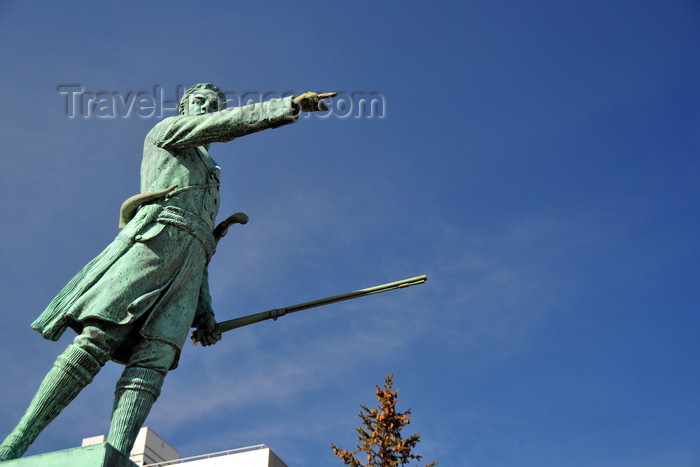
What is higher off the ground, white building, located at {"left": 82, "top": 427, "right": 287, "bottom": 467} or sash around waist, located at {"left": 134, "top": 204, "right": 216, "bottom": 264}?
white building, located at {"left": 82, "top": 427, "right": 287, "bottom": 467}

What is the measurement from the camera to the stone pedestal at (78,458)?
4875mm

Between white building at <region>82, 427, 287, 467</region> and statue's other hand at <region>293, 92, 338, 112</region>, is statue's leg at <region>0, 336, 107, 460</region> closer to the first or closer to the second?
statue's other hand at <region>293, 92, 338, 112</region>

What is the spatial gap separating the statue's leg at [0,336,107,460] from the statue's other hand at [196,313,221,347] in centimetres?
129

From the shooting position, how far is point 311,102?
20.5 feet

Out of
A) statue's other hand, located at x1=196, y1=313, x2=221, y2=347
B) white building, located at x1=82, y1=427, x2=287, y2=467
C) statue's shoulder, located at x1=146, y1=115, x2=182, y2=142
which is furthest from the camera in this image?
white building, located at x1=82, y1=427, x2=287, y2=467

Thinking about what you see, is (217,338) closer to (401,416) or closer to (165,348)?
(165,348)

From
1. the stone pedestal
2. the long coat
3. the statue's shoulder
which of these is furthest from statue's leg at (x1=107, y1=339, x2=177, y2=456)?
the statue's shoulder

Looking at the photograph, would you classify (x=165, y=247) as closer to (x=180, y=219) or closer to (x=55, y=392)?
(x=180, y=219)

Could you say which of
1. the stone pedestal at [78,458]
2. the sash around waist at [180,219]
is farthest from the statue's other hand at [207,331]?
the stone pedestal at [78,458]

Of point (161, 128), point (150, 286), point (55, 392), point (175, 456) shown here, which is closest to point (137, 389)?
point (55, 392)

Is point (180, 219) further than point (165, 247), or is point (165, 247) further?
point (180, 219)

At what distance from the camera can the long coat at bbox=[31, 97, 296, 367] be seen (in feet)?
19.5

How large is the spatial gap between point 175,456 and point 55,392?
708 inches

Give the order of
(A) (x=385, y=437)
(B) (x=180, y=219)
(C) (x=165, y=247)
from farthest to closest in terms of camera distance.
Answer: (A) (x=385, y=437) < (B) (x=180, y=219) < (C) (x=165, y=247)
